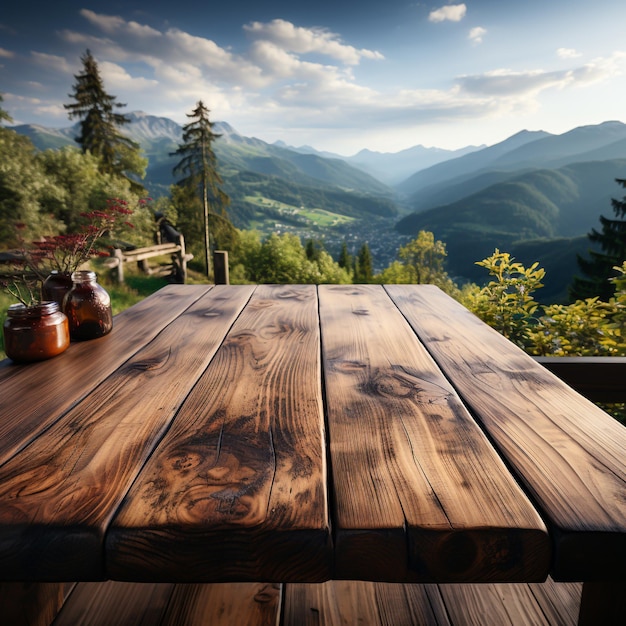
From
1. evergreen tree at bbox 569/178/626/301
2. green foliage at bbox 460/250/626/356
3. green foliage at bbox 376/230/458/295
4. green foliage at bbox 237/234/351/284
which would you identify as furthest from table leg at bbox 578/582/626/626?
green foliage at bbox 376/230/458/295

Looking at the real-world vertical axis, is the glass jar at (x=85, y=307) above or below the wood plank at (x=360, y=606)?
above

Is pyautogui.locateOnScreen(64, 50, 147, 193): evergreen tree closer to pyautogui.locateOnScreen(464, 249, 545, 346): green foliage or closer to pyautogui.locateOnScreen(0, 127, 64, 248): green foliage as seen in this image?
pyautogui.locateOnScreen(0, 127, 64, 248): green foliage

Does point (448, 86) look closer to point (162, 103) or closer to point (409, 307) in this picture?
point (162, 103)

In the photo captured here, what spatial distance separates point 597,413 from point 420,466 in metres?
0.42

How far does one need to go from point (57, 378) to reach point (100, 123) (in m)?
27.8

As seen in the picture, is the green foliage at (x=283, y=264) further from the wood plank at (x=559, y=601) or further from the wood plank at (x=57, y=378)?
the wood plank at (x=559, y=601)

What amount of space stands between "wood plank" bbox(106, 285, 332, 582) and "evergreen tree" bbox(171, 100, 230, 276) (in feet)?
74.3

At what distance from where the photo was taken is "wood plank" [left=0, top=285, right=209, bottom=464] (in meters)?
0.71

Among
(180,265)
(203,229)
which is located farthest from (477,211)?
(180,265)

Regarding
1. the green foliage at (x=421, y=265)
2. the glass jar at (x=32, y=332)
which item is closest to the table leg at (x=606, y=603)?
the glass jar at (x=32, y=332)

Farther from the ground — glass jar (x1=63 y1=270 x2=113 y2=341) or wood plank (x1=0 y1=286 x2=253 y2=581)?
glass jar (x1=63 y1=270 x2=113 y2=341)

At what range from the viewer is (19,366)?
3.40 ft

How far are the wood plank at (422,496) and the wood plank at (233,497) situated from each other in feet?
0.12

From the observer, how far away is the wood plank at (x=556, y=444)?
1.50 ft
